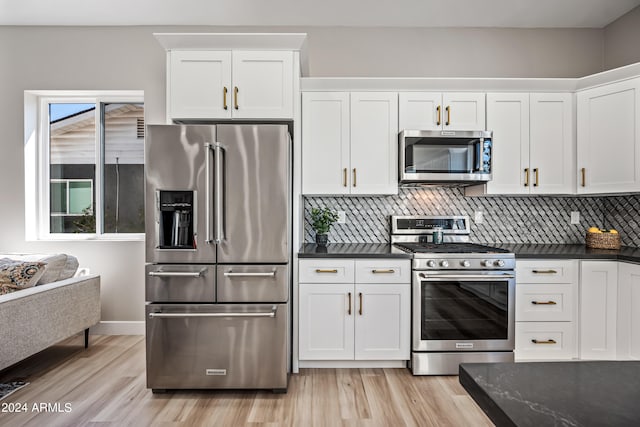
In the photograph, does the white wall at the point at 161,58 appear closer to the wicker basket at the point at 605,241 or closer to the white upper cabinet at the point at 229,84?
the white upper cabinet at the point at 229,84

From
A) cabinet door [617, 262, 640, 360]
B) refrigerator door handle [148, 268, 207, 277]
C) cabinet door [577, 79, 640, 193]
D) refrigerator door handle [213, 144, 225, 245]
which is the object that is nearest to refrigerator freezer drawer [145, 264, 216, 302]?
refrigerator door handle [148, 268, 207, 277]

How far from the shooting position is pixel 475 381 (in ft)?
2.35

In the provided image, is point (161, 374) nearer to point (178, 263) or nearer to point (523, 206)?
point (178, 263)

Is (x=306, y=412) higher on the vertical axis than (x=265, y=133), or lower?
lower

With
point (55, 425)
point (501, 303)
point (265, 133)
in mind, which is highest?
point (265, 133)

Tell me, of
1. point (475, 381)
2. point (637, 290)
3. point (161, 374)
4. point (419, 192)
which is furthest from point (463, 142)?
point (161, 374)

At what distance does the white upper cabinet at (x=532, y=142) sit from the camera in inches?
117

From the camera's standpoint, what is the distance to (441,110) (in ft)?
9.77

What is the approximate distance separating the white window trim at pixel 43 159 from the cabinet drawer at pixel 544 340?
11.1 ft

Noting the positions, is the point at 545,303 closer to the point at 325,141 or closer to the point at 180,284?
the point at 325,141

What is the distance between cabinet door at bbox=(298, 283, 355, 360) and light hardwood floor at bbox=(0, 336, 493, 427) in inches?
8.5

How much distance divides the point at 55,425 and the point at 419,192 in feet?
10.0

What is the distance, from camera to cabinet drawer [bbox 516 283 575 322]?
106 inches

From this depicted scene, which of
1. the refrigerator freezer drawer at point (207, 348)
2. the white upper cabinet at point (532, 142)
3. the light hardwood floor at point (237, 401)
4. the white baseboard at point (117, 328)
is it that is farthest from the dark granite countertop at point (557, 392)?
the white baseboard at point (117, 328)
